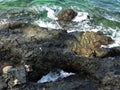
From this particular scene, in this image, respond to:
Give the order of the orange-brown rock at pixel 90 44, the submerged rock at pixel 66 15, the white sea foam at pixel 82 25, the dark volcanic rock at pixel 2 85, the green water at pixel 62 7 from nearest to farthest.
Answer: the dark volcanic rock at pixel 2 85
the orange-brown rock at pixel 90 44
the white sea foam at pixel 82 25
the submerged rock at pixel 66 15
the green water at pixel 62 7

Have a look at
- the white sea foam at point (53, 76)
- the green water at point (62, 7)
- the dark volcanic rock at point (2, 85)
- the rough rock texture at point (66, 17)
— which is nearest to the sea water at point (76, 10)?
the green water at point (62, 7)

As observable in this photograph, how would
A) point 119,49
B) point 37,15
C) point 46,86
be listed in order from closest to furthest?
point 46,86, point 119,49, point 37,15

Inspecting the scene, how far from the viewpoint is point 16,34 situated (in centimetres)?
1250

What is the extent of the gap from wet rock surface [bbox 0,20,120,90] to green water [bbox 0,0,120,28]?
11.8 feet

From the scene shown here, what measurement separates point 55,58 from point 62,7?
8383mm

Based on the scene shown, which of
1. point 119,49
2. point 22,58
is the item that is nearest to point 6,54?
Result: point 22,58

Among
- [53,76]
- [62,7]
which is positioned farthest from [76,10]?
[53,76]

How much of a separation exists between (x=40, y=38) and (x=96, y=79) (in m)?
3.39

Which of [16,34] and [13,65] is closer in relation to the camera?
[13,65]

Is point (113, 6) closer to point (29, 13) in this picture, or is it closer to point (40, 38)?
point (29, 13)

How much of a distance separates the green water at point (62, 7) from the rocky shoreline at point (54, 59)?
352 cm

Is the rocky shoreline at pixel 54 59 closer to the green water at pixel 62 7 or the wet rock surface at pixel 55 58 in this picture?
the wet rock surface at pixel 55 58

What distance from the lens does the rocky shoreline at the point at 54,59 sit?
948 cm

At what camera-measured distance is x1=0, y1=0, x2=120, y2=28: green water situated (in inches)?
663
